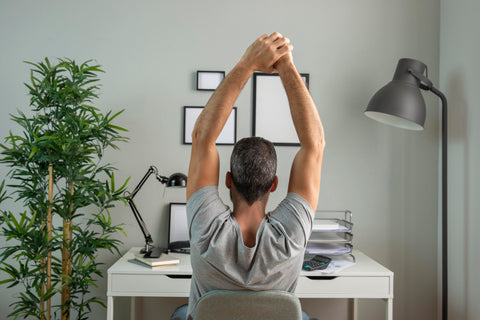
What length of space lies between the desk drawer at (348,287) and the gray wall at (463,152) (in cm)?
59

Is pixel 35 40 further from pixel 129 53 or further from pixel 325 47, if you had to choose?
pixel 325 47

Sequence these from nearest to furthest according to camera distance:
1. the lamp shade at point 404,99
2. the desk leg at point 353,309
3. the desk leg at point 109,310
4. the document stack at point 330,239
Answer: the desk leg at point 109,310 < the lamp shade at point 404,99 < the document stack at point 330,239 < the desk leg at point 353,309

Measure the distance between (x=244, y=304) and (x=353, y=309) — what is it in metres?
1.87

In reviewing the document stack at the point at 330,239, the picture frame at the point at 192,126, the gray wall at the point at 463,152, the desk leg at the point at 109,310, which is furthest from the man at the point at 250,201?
the gray wall at the point at 463,152

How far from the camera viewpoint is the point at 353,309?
8.69 feet

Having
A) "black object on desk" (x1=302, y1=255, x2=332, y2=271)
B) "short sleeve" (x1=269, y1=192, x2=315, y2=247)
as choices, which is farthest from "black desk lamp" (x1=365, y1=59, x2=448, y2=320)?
"short sleeve" (x1=269, y1=192, x2=315, y2=247)

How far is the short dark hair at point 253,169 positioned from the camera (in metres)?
1.08

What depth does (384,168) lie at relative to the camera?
8.86 ft

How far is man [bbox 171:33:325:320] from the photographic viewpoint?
39.7 inches

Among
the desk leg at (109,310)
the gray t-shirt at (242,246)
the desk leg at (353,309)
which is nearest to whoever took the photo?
the gray t-shirt at (242,246)

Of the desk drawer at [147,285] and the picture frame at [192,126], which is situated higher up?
the picture frame at [192,126]

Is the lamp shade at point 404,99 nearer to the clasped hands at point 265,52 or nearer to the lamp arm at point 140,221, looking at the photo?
the clasped hands at point 265,52

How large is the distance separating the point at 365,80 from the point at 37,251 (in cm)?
225

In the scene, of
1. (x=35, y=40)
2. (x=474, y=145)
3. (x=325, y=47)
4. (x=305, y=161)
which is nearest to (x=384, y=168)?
(x=474, y=145)
